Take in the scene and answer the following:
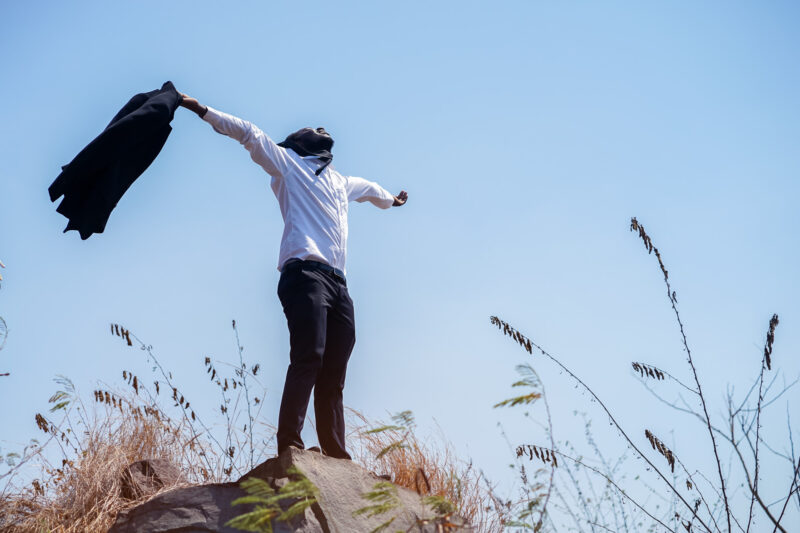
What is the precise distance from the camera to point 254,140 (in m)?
4.49

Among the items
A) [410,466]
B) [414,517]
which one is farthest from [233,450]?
[414,517]

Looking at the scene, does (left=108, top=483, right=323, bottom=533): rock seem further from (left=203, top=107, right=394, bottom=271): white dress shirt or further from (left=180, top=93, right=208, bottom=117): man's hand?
(left=180, top=93, right=208, bottom=117): man's hand

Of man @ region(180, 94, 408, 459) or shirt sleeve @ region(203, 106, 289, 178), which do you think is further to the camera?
shirt sleeve @ region(203, 106, 289, 178)

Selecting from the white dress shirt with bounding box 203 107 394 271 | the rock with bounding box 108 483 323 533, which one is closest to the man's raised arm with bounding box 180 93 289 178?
the white dress shirt with bounding box 203 107 394 271

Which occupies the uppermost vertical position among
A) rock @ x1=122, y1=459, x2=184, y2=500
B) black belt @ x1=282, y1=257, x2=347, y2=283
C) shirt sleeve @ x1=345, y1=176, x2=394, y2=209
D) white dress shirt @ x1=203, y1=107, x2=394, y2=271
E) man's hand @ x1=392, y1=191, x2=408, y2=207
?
man's hand @ x1=392, y1=191, x2=408, y2=207

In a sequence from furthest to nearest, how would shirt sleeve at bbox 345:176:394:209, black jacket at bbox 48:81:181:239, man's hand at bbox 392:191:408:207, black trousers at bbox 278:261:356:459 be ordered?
man's hand at bbox 392:191:408:207 → shirt sleeve at bbox 345:176:394:209 → black jacket at bbox 48:81:181:239 → black trousers at bbox 278:261:356:459

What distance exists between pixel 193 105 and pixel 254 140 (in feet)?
1.32

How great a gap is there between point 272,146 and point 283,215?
43 centimetres

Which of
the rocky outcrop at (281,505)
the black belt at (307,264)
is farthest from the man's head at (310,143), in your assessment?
the rocky outcrop at (281,505)

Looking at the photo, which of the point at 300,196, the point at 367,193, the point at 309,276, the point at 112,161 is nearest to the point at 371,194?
the point at 367,193

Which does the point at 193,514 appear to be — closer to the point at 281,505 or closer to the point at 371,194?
the point at 281,505

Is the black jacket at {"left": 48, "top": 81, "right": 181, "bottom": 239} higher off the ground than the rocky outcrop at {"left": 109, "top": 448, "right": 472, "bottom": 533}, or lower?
higher

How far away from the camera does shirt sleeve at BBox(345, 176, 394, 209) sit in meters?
5.13

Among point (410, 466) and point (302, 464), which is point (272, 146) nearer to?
point (302, 464)
